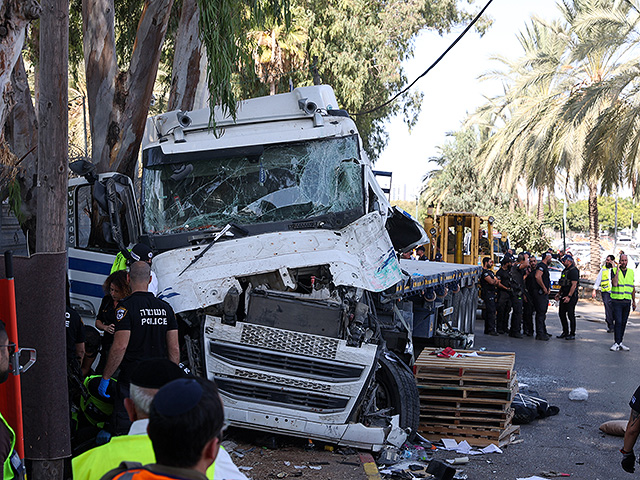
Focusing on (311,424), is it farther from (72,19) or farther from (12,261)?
(72,19)

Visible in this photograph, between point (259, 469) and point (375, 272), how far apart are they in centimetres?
196

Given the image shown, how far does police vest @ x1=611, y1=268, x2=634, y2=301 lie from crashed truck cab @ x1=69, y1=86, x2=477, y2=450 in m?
7.00

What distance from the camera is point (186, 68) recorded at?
1195 centimetres

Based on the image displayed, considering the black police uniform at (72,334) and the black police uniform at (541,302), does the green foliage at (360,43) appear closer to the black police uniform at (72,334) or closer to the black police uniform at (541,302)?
the black police uniform at (541,302)

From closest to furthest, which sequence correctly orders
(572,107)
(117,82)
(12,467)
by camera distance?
(12,467), (117,82), (572,107)

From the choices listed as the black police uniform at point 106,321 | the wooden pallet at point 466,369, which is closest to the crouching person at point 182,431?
the black police uniform at point 106,321

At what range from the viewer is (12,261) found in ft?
13.3

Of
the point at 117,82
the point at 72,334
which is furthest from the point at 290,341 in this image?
the point at 117,82

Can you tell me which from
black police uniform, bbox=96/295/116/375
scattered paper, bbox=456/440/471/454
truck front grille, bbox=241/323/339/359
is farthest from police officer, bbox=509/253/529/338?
black police uniform, bbox=96/295/116/375

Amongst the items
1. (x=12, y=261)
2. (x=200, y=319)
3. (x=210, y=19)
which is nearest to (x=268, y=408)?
(x=200, y=319)

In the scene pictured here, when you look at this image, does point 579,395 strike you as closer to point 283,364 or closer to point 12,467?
point 283,364

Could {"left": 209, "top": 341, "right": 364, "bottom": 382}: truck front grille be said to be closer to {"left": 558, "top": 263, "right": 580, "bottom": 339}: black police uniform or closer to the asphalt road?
the asphalt road

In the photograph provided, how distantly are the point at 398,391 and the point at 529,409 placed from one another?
7.57ft

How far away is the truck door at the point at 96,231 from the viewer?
7020 millimetres
